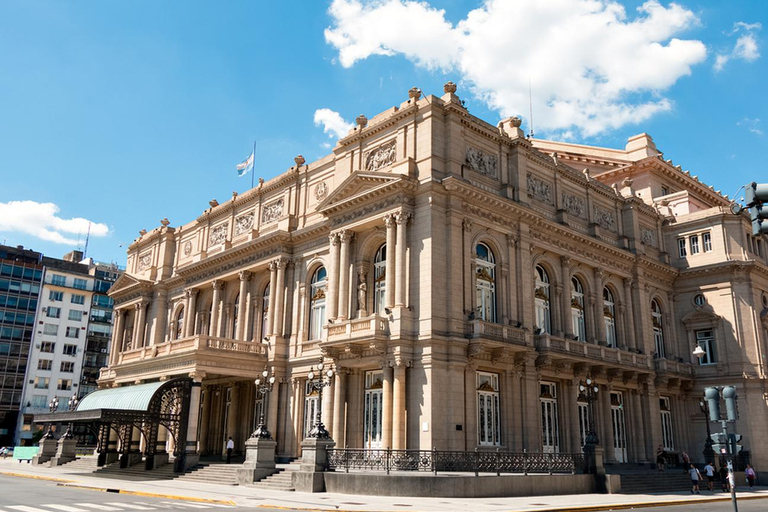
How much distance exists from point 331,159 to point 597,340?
19.7 m

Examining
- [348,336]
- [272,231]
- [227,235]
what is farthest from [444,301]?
[227,235]

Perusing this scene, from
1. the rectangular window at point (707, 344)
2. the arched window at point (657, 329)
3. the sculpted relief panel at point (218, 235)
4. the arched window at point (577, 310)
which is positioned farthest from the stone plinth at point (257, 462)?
the rectangular window at point (707, 344)

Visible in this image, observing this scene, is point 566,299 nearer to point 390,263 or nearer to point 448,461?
point 390,263

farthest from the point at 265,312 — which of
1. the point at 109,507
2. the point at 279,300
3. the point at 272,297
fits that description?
the point at 109,507

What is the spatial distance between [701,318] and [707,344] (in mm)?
1826

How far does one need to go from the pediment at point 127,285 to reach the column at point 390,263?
27145 millimetres

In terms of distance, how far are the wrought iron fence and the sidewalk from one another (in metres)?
1.88

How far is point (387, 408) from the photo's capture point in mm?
31797

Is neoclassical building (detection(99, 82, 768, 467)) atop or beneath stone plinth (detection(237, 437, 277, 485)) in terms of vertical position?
atop

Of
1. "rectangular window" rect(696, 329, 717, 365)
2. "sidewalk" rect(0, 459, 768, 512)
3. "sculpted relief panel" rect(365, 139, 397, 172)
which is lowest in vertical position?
"sidewalk" rect(0, 459, 768, 512)

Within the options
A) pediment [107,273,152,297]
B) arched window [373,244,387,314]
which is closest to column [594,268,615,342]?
arched window [373,244,387,314]

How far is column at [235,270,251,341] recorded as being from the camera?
43656 mm

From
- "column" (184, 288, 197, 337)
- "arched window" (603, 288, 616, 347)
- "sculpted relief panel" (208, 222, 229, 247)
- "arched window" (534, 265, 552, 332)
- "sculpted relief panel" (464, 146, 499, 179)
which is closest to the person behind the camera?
"sculpted relief panel" (464, 146, 499, 179)

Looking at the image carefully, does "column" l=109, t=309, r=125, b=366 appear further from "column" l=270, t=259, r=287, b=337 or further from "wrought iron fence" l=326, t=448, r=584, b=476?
"wrought iron fence" l=326, t=448, r=584, b=476
